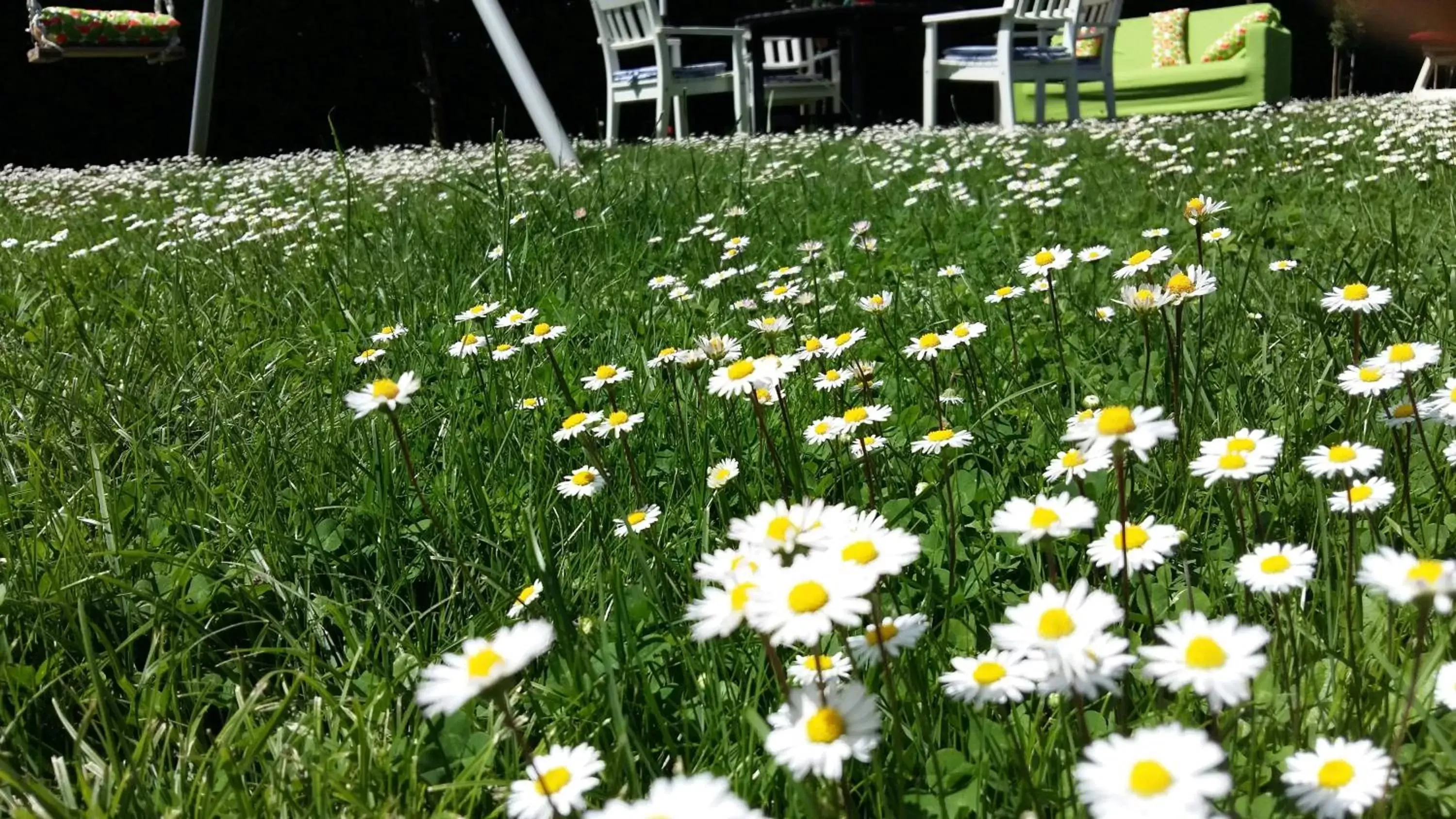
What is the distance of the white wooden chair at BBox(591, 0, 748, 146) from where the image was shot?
8.45m

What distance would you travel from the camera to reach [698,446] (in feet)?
5.59

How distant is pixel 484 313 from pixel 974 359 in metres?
0.84

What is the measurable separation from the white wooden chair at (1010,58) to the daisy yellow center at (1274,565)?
7.24 metres

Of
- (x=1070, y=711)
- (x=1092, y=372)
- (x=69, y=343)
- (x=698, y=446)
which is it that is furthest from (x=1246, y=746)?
(x=69, y=343)

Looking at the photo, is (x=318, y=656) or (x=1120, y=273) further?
(x=1120, y=273)

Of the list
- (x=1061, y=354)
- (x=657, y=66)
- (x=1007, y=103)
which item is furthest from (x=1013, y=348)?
(x=657, y=66)

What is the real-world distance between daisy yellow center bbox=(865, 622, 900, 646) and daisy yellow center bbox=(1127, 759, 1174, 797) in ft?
0.84

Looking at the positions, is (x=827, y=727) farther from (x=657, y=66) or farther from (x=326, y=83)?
(x=326, y=83)

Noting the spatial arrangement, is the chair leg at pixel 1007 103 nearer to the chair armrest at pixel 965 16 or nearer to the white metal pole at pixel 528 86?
the chair armrest at pixel 965 16

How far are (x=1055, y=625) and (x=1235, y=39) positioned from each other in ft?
44.7

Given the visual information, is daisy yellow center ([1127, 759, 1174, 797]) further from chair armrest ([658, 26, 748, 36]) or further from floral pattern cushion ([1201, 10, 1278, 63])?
floral pattern cushion ([1201, 10, 1278, 63])

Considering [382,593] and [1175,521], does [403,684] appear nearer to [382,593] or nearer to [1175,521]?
[382,593]

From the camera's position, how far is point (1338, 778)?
0.67 m

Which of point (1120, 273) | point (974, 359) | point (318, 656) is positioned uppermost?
point (1120, 273)
